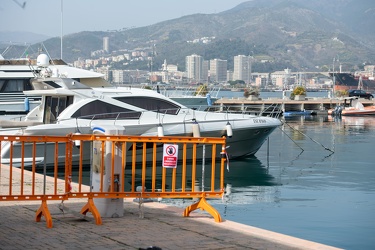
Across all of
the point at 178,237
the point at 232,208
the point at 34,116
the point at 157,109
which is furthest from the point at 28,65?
the point at 178,237

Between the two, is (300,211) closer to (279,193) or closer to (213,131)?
(279,193)

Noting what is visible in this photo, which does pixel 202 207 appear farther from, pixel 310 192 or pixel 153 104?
pixel 153 104

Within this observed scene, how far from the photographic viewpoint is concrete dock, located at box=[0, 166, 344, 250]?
32.1ft

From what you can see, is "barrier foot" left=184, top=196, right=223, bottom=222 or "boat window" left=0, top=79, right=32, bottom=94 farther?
"boat window" left=0, top=79, right=32, bottom=94

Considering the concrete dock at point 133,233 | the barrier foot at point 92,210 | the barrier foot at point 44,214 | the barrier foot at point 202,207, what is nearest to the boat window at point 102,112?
the concrete dock at point 133,233

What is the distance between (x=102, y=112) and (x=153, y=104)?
187 cm

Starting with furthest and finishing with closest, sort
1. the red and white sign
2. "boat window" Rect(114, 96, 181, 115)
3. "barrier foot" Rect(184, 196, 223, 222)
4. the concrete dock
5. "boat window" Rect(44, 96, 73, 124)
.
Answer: "boat window" Rect(114, 96, 181, 115)
"boat window" Rect(44, 96, 73, 124)
the red and white sign
"barrier foot" Rect(184, 196, 223, 222)
the concrete dock

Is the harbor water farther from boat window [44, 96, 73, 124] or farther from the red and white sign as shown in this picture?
the red and white sign

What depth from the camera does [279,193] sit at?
2114 centimetres

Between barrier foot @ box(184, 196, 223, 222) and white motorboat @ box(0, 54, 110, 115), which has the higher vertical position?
white motorboat @ box(0, 54, 110, 115)

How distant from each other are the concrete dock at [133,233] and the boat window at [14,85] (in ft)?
57.1

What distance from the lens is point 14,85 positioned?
29.4m

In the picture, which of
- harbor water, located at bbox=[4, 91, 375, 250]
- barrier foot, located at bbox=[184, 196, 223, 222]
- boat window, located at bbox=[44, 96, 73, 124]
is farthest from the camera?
boat window, located at bbox=[44, 96, 73, 124]

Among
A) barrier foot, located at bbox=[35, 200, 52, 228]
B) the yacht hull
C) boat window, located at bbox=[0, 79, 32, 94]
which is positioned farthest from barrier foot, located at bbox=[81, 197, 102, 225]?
boat window, located at bbox=[0, 79, 32, 94]
